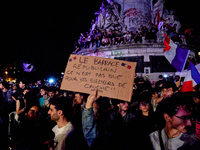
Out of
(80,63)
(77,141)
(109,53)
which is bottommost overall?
(77,141)

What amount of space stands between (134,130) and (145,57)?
19.1 m

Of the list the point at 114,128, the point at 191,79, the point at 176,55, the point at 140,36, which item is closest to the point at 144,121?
the point at 114,128

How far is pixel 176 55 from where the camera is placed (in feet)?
16.9

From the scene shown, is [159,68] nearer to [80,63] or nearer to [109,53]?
[109,53]

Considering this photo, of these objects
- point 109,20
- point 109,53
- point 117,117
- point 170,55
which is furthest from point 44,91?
point 109,20

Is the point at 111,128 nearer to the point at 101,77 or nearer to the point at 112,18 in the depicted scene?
the point at 101,77

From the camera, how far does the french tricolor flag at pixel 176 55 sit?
4973 mm

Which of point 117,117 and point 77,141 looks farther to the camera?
point 117,117

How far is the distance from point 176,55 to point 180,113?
374 cm

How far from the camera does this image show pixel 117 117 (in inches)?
145

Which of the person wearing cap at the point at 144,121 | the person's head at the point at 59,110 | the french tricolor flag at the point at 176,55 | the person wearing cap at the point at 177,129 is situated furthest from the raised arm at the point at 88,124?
the french tricolor flag at the point at 176,55

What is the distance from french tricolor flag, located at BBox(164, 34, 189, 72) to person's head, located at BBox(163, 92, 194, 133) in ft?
10.6

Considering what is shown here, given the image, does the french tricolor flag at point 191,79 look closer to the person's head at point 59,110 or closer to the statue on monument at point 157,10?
the person's head at point 59,110

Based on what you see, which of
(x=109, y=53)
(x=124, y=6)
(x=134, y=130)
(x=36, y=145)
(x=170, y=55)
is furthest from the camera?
(x=124, y=6)
